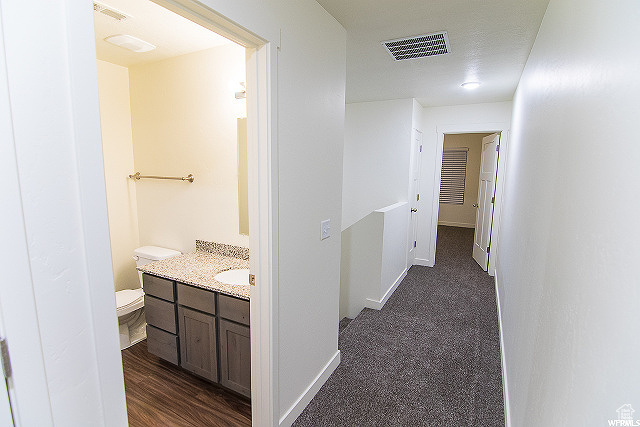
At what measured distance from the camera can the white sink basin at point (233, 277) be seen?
2156 mm

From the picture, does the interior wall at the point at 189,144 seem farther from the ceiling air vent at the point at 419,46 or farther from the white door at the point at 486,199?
the white door at the point at 486,199

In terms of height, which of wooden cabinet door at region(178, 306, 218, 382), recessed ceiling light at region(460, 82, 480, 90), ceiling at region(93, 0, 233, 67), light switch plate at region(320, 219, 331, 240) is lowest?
wooden cabinet door at region(178, 306, 218, 382)

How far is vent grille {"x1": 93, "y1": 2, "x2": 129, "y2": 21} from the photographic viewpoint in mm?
1741

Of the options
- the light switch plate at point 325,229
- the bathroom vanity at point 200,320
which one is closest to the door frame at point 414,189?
the light switch plate at point 325,229

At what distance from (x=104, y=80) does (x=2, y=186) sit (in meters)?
2.58

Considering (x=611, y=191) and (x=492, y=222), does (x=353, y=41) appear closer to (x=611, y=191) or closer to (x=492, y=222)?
(x=611, y=191)

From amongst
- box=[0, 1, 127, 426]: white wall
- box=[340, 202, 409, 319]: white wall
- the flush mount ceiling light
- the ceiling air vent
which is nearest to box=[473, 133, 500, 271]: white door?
box=[340, 202, 409, 319]: white wall

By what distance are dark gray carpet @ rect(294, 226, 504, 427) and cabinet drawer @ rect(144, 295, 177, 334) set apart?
1104 millimetres

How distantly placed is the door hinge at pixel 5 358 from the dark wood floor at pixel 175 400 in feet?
4.78

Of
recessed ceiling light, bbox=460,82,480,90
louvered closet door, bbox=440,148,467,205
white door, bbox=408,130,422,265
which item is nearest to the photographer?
recessed ceiling light, bbox=460,82,480,90

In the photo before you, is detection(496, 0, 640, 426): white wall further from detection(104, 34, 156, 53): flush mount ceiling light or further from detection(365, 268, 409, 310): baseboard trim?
detection(104, 34, 156, 53): flush mount ceiling light

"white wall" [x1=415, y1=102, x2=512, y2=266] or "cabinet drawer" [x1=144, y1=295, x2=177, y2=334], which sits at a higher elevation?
"white wall" [x1=415, y1=102, x2=512, y2=266]

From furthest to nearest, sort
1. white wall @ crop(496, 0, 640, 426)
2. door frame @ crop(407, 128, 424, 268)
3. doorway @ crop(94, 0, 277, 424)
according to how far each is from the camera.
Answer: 1. door frame @ crop(407, 128, 424, 268)
2. doorway @ crop(94, 0, 277, 424)
3. white wall @ crop(496, 0, 640, 426)

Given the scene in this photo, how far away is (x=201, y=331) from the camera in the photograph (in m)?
2.12
